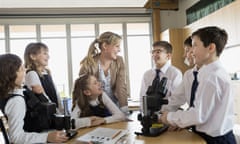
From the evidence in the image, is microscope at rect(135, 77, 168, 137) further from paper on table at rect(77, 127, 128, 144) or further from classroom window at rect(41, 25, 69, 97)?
classroom window at rect(41, 25, 69, 97)

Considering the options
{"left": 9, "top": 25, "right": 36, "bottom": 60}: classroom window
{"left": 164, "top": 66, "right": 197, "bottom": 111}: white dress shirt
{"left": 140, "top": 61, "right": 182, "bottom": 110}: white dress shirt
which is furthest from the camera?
{"left": 9, "top": 25, "right": 36, "bottom": 60}: classroom window

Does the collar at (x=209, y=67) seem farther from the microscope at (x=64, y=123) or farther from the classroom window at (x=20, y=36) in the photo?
the classroom window at (x=20, y=36)

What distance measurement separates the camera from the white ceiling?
5609 millimetres

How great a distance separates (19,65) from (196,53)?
3.63ft

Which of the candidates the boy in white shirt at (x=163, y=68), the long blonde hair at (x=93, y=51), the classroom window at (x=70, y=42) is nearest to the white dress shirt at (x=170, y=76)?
the boy in white shirt at (x=163, y=68)

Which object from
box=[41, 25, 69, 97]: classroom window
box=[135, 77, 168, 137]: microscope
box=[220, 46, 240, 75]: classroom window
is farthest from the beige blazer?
box=[41, 25, 69, 97]: classroom window

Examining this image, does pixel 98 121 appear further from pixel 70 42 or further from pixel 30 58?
pixel 70 42

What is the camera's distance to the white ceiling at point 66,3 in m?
5.61

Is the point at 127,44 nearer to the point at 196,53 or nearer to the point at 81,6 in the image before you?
the point at 81,6

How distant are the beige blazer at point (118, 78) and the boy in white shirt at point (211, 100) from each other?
758 millimetres

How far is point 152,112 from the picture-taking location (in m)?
1.67

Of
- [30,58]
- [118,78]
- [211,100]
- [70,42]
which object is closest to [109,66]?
[118,78]

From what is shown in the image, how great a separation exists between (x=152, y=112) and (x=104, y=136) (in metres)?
0.34

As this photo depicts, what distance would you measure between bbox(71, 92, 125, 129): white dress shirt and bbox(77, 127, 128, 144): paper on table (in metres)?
0.22
